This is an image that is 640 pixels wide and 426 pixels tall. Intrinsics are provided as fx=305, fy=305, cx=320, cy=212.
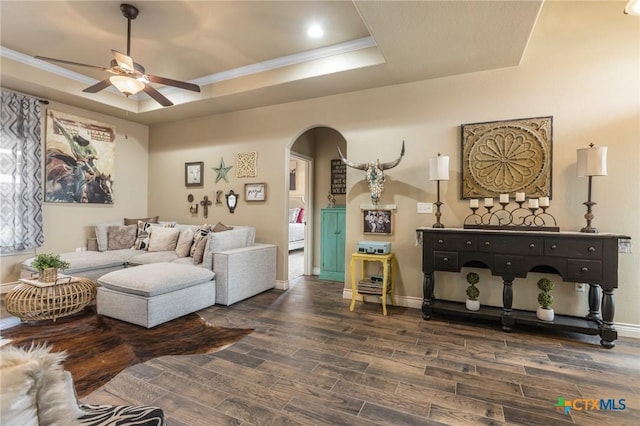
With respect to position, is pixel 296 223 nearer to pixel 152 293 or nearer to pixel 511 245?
pixel 152 293

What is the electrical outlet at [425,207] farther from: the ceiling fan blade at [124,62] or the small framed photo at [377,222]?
the ceiling fan blade at [124,62]

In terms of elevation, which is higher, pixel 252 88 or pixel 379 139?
pixel 252 88

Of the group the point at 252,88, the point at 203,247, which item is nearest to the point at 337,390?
the point at 203,247

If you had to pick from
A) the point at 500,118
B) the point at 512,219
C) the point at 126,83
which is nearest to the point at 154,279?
the point at 126,83

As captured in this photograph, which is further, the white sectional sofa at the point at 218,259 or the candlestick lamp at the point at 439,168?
the white sectional sofa at the point at 218,259

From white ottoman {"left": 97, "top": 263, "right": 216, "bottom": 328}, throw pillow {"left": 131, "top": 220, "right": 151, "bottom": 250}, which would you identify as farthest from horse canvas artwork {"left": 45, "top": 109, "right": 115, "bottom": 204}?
white ottoman {"left": 97, "top": 263, "right": 216, "bottom": 328}

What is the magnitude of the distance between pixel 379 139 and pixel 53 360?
3.63 metres

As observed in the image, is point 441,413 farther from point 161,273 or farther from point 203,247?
point 203,247

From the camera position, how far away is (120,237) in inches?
189

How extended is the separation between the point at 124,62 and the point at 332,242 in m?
3.66

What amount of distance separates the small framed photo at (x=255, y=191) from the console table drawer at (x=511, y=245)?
301 cm

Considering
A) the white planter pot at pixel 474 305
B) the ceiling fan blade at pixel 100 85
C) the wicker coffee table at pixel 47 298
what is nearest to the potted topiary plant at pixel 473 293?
the white planter pot at pixel 474 305

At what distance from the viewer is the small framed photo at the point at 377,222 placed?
149 inches

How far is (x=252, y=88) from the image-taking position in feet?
13.1
